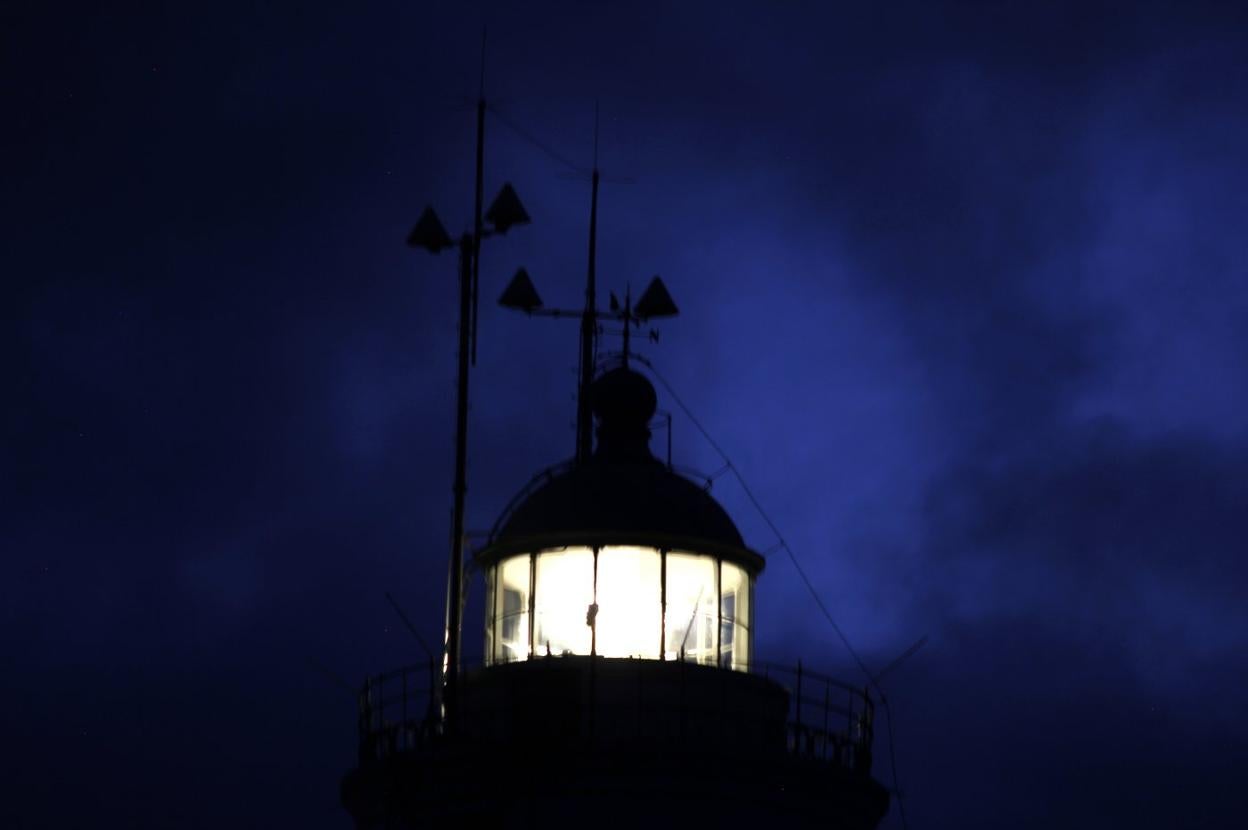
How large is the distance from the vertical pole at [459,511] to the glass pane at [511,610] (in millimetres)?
591

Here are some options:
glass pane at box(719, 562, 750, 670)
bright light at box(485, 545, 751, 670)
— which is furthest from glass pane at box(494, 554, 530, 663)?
glass pane at box(719, 562, 750, 670)

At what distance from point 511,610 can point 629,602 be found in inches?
74.3

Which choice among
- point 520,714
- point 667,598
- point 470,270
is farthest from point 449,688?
point 470,270

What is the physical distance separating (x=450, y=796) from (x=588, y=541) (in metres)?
4.14

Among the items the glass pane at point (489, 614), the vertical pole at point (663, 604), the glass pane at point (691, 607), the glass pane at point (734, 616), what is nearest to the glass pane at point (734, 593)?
the glass pane at point (734, 616)

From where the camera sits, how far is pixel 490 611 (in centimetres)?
3588

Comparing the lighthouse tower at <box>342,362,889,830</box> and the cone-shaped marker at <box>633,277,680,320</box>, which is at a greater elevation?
the cone-shaped marker at <box>633,277,680,320</box>

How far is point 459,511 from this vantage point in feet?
115

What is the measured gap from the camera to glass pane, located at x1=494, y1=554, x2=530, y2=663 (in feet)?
115

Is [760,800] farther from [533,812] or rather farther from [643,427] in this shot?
[643,427]

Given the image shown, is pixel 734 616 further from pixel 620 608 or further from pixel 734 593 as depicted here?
pixel 620 608

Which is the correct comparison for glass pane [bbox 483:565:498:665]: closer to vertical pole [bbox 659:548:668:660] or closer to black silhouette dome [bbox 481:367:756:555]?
black silhouette dome [bbox 481:367:756:555]

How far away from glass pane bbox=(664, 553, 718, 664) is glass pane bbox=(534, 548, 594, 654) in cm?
120

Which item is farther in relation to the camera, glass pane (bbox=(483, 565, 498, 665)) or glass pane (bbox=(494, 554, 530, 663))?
glass pane (bbox=(483, 565, 498, 665))
